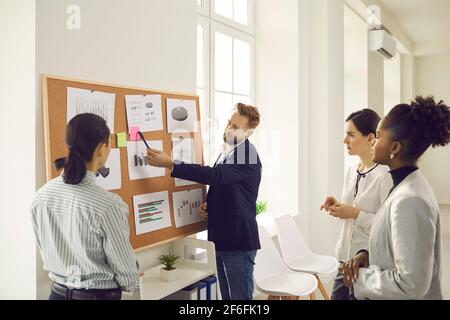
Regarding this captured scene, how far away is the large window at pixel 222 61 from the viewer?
10.4 ft

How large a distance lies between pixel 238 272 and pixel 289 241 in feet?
3.54

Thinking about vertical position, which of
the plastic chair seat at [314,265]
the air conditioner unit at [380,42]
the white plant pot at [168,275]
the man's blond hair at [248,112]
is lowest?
the plastic chair seat at [314,265]

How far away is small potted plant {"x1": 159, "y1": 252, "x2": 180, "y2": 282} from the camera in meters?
2.08

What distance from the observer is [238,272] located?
7.18 ft

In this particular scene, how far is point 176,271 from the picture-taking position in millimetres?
2131

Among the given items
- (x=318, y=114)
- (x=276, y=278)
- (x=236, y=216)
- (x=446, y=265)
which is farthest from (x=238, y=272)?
(x=446, y=265)

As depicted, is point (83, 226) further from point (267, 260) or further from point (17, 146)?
point (267, 260)

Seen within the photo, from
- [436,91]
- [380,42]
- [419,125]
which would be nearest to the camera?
[419,125]

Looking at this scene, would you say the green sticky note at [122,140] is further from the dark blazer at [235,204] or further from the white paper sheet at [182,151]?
the dark blazer at [235,204]

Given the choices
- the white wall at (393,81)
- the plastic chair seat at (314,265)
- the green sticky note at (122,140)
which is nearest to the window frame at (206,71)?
the plastic chair seat at (314,265)

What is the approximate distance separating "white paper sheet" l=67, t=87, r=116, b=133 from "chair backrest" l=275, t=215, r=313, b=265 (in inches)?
66.9

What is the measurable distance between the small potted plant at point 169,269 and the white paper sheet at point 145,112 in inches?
27.7

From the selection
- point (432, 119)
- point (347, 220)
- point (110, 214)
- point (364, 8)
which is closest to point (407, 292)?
point (432, 119)
